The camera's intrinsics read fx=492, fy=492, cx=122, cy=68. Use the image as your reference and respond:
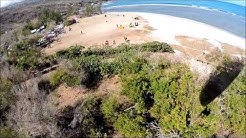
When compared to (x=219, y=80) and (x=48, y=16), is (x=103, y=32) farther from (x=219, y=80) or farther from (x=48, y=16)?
(x=219, y=80)

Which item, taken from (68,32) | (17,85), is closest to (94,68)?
(68,32)

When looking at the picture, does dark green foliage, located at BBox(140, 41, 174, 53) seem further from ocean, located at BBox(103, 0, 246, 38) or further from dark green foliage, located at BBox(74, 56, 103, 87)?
dark green foliage, located at BBox(74, 56, 103, 87)

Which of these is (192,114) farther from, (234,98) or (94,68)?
(94,68)

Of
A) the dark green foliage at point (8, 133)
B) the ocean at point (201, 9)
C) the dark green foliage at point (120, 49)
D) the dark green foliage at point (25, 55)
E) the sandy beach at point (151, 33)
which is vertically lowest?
the dark green foliage at point (8, 133)

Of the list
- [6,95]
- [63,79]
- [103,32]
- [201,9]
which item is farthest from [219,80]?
[6,95]

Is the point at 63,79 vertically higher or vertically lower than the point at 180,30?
lower

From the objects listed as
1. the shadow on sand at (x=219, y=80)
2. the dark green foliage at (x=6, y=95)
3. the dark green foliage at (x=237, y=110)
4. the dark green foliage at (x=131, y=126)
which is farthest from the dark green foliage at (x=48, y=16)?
the dark green foliage at (x=237, y=110)

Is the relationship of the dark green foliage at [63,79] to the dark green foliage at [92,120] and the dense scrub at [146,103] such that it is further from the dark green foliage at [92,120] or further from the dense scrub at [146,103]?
the dark green foliage at [92,120]
